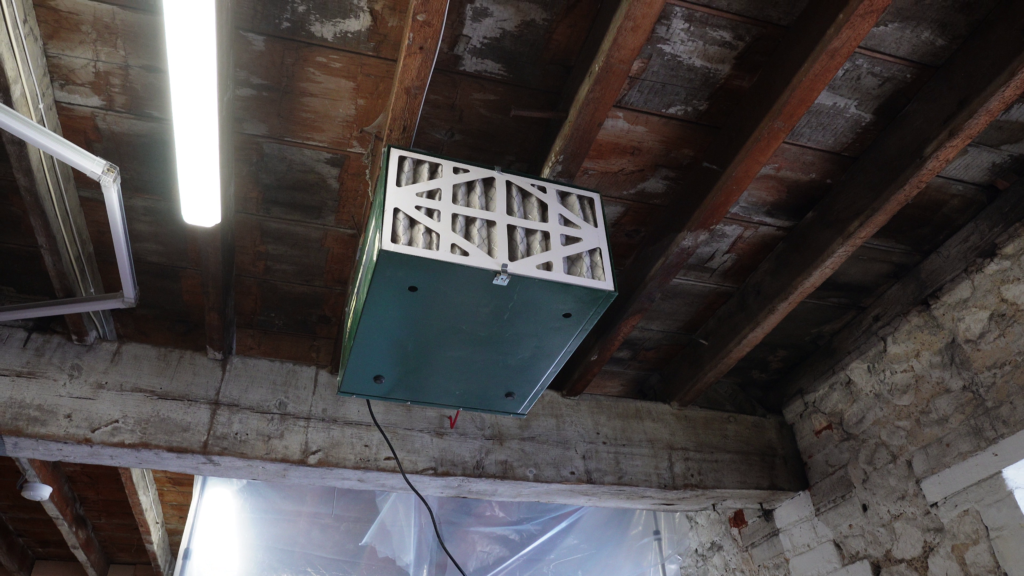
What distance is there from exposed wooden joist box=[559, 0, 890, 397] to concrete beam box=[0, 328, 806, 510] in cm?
44

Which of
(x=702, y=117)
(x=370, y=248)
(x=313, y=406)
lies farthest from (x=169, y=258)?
(x=702, y=117)

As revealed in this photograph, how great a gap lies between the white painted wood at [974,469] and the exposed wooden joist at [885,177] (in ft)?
2.07

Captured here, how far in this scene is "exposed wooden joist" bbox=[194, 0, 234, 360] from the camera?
1.34 metres

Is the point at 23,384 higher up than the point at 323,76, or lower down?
lower down

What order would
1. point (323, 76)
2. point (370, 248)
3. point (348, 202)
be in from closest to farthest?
1. point (370, 248)
2. point (323, 76)
3. point (348, 202)

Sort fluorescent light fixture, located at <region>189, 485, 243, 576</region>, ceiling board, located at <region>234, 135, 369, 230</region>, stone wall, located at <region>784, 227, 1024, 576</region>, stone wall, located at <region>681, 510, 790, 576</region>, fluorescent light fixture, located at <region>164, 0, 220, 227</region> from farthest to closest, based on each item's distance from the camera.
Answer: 1. fluorescent light fixture, located at <region>189, 485, 243, 576</region>
2. stone wall, located at <region>681, 510, 790, 576</region>
3. stone wall, located at <region>784, 227, 1024, 576</region>
4. ceiling board, located at <region>234, 135, 369, 230</region>
5. fluorescent light fixture, located at <region>164, 0, 220, 227</region>

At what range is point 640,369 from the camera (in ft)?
8.07

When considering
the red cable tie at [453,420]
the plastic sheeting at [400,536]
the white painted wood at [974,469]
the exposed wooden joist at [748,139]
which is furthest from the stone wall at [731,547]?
the red cable tie at [453,420]

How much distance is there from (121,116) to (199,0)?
606 mm

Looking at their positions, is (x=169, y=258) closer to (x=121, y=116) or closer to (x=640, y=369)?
(x=121, y=116)

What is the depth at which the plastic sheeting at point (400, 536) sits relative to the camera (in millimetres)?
2672

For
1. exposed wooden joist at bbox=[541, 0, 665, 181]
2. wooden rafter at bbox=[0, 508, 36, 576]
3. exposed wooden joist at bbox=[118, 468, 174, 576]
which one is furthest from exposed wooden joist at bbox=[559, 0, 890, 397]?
wooden rafter at bbox=[0, 508, 36, 576]

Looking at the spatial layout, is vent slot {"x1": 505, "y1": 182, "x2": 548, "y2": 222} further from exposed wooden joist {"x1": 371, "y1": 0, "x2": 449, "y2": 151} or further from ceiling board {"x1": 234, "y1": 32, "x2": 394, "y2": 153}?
ceiling board {"x1": 234, "y1": 32, "x2": 394, "y2": 153}

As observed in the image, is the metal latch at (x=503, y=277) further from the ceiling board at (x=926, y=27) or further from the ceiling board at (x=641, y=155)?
the ceiling board at (x=926, y=27)
